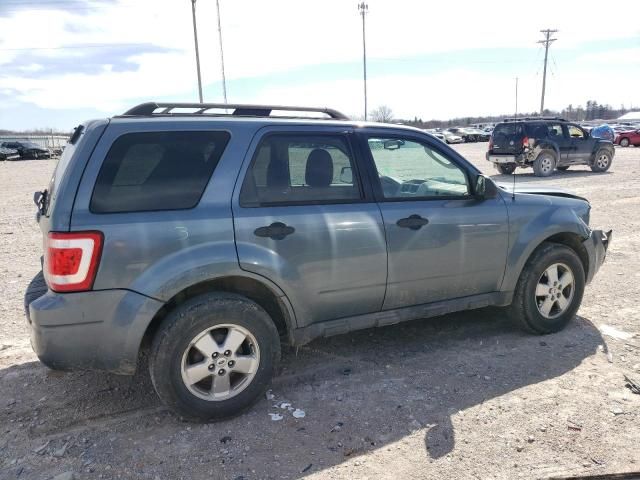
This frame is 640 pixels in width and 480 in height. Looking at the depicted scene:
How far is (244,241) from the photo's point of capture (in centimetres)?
307

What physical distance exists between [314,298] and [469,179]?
160 centimetres

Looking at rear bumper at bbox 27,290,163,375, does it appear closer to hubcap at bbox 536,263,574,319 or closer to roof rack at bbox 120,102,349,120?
roof rack at bbox 120,102,349,120

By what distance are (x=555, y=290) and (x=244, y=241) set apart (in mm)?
2784

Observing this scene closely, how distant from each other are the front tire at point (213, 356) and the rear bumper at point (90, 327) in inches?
6.3

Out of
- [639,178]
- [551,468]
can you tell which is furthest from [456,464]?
[639,178]

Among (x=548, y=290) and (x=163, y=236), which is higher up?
(x=163, y=236)

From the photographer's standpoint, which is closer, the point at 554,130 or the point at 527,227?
the point at 527,227

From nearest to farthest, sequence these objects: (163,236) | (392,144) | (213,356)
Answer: (163,236)
(213,356)
(392,144)

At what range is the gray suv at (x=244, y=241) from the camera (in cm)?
282

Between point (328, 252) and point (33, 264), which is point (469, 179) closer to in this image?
point (328, 252)

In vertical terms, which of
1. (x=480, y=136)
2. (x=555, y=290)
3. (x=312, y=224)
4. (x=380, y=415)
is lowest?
(x=480, y=136)

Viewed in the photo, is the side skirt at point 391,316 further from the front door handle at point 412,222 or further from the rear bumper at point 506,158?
the rear bumper at point 506,158

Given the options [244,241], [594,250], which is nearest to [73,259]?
[244,241]

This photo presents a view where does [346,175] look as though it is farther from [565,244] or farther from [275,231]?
[565,244]
